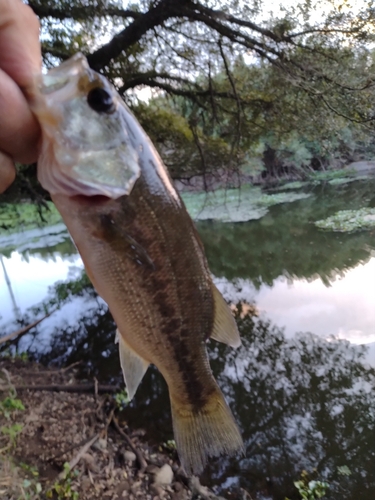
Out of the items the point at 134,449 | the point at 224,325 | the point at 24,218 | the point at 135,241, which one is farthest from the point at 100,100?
the point at 24,218

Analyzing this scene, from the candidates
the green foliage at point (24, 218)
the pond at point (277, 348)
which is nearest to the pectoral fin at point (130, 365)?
the pond at point (277, 348)

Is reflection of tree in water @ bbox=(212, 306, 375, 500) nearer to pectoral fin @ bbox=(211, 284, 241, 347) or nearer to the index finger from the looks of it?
pectoral fin @ bbox=(211, 284, 241, 347)

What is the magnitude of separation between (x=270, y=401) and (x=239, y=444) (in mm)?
4339

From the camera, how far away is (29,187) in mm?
7203

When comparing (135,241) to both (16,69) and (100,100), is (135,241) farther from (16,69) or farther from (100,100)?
(16,69)

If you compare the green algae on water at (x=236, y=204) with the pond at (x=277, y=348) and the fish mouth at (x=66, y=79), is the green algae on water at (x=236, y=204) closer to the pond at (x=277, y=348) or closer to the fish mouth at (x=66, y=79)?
the pond at (x=277, y=348)

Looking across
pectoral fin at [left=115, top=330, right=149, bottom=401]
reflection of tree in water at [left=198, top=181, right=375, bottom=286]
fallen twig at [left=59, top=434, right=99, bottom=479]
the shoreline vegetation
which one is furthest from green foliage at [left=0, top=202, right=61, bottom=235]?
pectoral fin at [left=115, top=330, right=149, bottom=401]

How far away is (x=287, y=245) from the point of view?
13.4 m

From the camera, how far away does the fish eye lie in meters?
1.34

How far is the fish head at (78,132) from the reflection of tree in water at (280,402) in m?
4.42

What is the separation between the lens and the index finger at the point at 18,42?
1141 mm

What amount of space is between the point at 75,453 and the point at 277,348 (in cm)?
426

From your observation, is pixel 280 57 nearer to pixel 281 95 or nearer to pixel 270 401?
pixel 281 95

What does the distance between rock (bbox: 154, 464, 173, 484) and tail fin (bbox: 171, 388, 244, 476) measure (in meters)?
2.64
